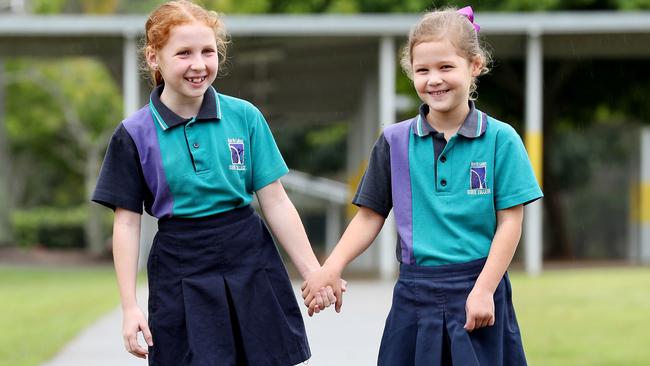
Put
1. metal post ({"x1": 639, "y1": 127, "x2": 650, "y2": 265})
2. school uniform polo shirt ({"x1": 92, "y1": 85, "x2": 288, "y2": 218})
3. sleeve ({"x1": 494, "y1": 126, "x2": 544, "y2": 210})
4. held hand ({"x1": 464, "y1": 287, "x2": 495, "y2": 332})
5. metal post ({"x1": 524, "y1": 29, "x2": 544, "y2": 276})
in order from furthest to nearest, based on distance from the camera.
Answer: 1. metal post ({"x1": 639, "y1": 127, "x2": 650, "y2": 265})
2. metal post ({"x1": 524, "y1": 29, "x2": 544, "y2": 276})
3. school uniform polo shirt ({"x1": 92, "y1": 85, "x2": 288, "y2": 218})
4. sleeve ({"x1": 494, "y1": 126, "x2": 544, "y2": 210})
5. held hand ({"x1": 464, "y1": 287, "x2": 495, "y2": 332})

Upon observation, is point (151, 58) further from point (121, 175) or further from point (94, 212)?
point (94, 212)

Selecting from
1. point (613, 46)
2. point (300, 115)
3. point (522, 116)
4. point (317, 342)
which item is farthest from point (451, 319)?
point (300, 115)

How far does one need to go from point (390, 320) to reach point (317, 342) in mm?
4655

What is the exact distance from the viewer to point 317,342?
27.7 feet

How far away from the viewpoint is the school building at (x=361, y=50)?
1534cm

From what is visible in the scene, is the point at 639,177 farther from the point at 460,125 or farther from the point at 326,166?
the point at 326,166

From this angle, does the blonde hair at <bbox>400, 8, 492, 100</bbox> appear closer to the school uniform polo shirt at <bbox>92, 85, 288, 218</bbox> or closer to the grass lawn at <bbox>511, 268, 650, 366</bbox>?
the school uniform polo shirt at <bbox>92, 85, 288, 218</bbox>

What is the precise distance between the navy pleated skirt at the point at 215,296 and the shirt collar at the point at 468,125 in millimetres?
649

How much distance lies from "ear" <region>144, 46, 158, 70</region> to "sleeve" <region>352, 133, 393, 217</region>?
81cm

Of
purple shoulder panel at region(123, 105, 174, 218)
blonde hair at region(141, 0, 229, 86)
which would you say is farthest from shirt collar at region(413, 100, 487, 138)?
purple shoulder panel at region(123, 105, 174, 218)

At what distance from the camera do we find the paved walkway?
756cm

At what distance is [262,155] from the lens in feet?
13.2

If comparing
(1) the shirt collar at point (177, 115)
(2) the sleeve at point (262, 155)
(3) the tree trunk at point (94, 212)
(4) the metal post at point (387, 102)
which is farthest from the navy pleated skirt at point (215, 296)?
(3) the tree trunk at point (94, 212)

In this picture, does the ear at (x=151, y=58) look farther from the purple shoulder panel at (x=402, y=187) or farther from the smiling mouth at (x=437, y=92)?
the smiling mouth at (x=437, y=92)
